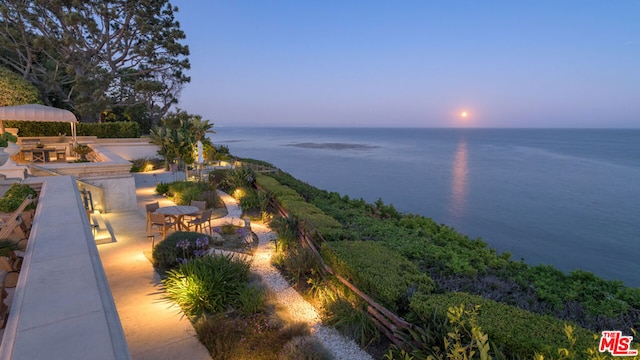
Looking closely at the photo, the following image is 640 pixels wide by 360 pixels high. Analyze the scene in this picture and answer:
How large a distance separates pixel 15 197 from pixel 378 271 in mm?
6636

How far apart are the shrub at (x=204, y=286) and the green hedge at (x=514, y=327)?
307cm

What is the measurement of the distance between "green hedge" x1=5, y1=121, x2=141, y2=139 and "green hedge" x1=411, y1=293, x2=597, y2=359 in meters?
23.8

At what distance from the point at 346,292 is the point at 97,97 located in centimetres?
3092

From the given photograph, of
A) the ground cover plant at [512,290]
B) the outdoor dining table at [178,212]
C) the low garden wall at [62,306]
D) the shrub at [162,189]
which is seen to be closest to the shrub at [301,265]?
the ground cover plant at [512,290]

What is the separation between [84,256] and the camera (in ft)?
11.6

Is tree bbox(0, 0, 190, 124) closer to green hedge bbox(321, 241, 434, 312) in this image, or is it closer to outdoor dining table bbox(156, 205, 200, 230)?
outdoor dining table bbox(156, 205, 200, 230)

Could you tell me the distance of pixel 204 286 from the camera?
18.1 ft

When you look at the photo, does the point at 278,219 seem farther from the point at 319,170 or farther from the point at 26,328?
the point at 319,170

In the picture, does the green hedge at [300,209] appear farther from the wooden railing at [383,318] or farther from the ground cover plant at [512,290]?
the wooden railing at [383,318]

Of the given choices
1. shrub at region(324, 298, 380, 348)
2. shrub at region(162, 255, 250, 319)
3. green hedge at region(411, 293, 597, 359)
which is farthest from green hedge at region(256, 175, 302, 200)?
green hedge at region(411, 293, 597, 359)

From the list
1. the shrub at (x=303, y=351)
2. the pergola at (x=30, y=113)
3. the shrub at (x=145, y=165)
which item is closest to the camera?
the shrub at (x=303, y=351)

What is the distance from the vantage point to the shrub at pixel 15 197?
555cm

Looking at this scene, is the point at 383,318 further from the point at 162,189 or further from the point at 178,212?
the point at 162,189
